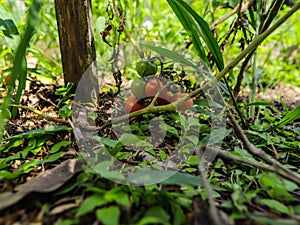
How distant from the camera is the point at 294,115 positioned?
817mm

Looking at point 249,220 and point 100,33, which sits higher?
point 100,33

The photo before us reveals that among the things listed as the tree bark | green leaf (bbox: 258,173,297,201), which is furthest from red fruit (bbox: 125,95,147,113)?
green leaf (bbox: 258,173,297,201)

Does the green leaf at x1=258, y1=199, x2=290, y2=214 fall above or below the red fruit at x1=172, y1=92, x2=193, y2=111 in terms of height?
below

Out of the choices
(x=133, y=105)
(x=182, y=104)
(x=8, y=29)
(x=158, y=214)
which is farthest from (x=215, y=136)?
(x=8, y=29)

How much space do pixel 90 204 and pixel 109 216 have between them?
40 millimetres

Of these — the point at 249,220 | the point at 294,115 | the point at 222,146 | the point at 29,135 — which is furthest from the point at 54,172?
the point at 294,115

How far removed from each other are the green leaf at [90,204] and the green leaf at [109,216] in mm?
18

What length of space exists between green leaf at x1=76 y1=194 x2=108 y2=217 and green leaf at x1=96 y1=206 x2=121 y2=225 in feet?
0.06

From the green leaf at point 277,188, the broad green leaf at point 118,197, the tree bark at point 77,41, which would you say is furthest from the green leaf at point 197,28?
the broad green leaf at point 118,197

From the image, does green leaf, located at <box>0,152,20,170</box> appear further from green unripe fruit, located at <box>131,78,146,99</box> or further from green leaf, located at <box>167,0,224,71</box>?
green leaf, located at <box>167,0,224,71</box>

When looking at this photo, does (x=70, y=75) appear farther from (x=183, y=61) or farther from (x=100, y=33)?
(x=183, y=61)

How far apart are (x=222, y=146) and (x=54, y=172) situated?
44 centimetres

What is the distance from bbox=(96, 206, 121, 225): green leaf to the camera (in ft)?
1.31

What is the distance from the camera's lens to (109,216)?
0.41 m
